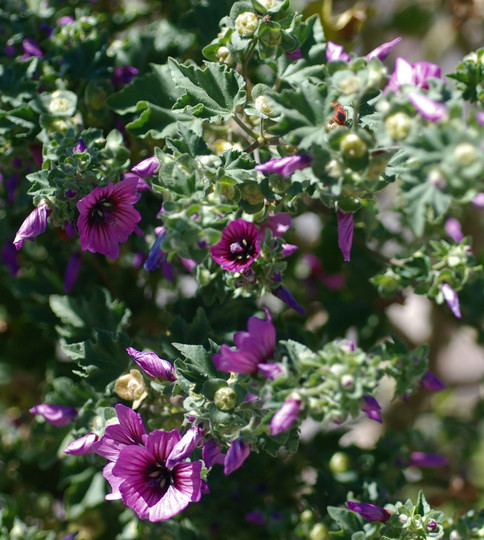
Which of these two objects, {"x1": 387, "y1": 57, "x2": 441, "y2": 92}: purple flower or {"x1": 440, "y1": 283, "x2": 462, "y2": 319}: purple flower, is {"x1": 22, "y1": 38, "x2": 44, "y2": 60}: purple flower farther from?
{"x1": 440, "y1": 283, "x2": 462, "y2": 319}: purple flower

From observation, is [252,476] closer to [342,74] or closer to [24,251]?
[24,251]

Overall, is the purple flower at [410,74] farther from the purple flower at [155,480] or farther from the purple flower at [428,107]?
the purple flower at [155,480]

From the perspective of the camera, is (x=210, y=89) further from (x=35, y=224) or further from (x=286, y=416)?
(x=286, y=416)

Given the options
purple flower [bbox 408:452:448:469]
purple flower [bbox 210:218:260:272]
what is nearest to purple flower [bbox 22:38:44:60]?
purple flower [bbox 210:218:260:272]

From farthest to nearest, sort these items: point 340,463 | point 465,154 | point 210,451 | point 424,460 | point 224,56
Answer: point 424,460 → point 340,463 → point 224,56 → point 210,451 → point 465,154

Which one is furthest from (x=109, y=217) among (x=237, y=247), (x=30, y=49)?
(x=30, y=49)
